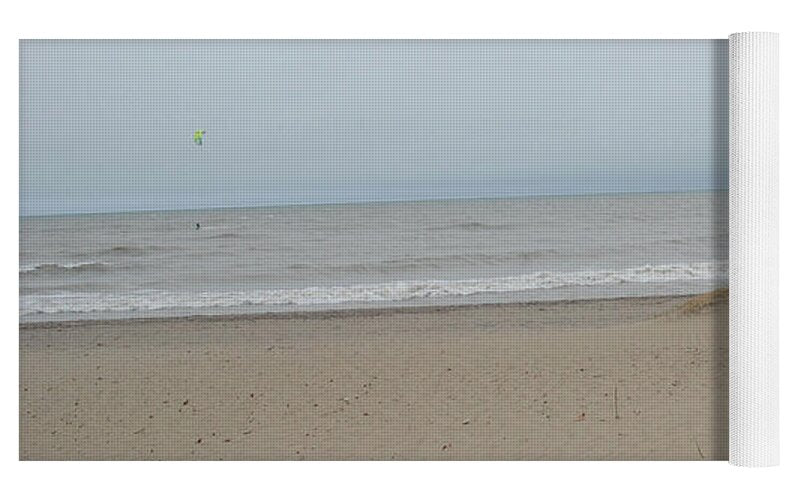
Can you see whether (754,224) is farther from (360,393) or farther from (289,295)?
(289,295)

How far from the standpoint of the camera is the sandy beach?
4.51 meters

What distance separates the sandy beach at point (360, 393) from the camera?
14.8 ft

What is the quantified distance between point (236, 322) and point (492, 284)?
1229 millimetres

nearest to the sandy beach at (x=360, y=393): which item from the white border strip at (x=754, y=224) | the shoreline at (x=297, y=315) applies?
the shoreline at (x=297, y=315)

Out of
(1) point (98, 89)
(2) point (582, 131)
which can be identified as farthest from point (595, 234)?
(1) point (98, 89)

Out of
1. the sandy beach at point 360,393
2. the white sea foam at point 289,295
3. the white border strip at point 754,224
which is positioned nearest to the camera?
the white border strip at point 754,224

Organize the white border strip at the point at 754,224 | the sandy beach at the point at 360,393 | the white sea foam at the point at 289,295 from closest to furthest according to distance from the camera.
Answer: the white border strip at the point at 754,224 < the sandy beach at the point at 360,393 < the white sea foam at the point at 289,295

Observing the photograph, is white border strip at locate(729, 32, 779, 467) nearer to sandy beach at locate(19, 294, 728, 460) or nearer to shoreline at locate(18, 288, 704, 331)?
sandy beach at locate(19, 294, 728, 460)

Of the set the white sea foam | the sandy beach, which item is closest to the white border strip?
the sandy beach

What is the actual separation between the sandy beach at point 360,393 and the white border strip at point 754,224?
0.81 ft

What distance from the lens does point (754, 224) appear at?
4.19m

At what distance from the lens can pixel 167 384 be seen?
15.0 feet

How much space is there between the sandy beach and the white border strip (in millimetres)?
247

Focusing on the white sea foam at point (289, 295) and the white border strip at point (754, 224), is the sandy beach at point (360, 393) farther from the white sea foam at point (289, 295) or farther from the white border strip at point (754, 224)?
the white border strip at point (754, 224)
